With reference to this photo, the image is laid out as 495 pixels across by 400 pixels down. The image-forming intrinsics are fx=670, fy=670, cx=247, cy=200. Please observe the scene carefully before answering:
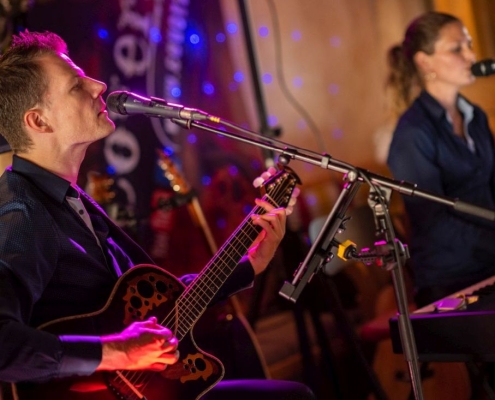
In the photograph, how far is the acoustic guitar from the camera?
1.90 metres

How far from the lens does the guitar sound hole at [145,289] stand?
80.7 inches

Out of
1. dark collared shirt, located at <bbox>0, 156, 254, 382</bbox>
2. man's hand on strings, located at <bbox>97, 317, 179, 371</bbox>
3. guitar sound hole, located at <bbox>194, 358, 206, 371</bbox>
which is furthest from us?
guitar sound hole, located at <bbox>194, 358, 206, 371</bbox>

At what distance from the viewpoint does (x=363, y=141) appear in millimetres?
5652

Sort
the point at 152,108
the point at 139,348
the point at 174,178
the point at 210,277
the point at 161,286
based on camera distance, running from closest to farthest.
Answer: the point at 139,348 → the point at 152,108 → the point at 161,286 → the point at 210,277 → the point at 174,178

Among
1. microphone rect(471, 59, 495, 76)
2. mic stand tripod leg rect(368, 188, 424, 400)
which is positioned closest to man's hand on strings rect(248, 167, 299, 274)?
mic stand tripod leg rect(368, 188, 424, 400)

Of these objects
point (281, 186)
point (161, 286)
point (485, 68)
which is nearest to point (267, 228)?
point (281, 186)

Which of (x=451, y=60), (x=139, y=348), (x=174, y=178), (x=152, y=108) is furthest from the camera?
(x=174, y=178)

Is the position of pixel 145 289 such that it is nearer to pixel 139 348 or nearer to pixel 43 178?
pixel 139 348

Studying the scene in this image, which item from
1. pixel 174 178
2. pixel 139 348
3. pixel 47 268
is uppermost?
pixel 174 178

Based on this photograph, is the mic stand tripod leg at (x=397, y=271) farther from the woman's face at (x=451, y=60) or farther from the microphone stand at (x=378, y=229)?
the woman's face at (x=451, y=60)

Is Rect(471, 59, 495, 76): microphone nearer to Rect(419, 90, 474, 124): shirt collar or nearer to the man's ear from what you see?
Rect(419, 90, 474, 124): shirt collar

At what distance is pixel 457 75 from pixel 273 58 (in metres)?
2.16

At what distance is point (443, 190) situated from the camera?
3.07m

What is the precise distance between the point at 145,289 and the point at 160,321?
0.11 m
